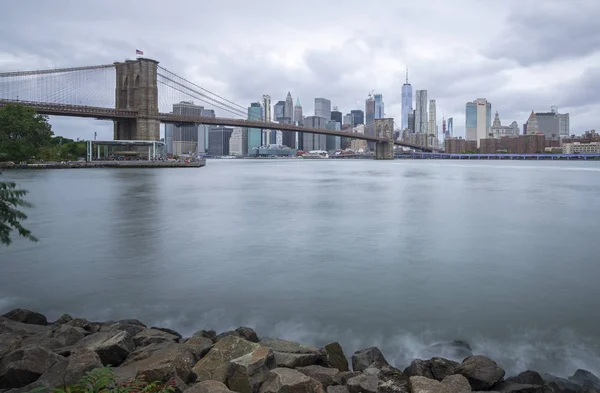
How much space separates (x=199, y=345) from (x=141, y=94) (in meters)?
61.3

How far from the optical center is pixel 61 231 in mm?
13023

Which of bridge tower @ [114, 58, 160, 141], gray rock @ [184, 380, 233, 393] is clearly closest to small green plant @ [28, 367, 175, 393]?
gray rock @ [184, 380, 233, 393]

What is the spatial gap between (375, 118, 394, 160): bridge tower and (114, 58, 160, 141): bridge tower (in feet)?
188

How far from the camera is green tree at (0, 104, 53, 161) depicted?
41750mm

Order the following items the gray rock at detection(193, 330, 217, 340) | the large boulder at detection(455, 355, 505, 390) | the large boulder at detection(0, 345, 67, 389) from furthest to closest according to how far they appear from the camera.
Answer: the gray rock at detection(193, 330, 217, 340) → the large boulder at detection(455, 355, 505, 390) → the large boulder at detection(0, 345, 67, 389)

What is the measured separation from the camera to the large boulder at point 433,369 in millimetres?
4320

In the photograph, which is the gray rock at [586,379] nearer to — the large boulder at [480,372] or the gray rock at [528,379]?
the gray rock at [528,379]

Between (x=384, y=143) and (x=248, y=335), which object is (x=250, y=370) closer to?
(x=248, y=335)

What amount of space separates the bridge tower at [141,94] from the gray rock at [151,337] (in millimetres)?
60216

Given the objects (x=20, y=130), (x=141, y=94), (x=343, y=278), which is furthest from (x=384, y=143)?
(x=343, y=278)

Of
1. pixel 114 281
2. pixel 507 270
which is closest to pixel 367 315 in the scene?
pixel 507 270

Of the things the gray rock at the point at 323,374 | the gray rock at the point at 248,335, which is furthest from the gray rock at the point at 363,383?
the gray rock at the point at 248,335

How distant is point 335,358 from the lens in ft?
15.3

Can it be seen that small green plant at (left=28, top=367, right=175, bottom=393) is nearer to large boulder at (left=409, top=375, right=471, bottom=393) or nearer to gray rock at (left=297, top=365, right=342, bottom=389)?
gray rock at (left=297, top=365, right=342, bottom=389)
